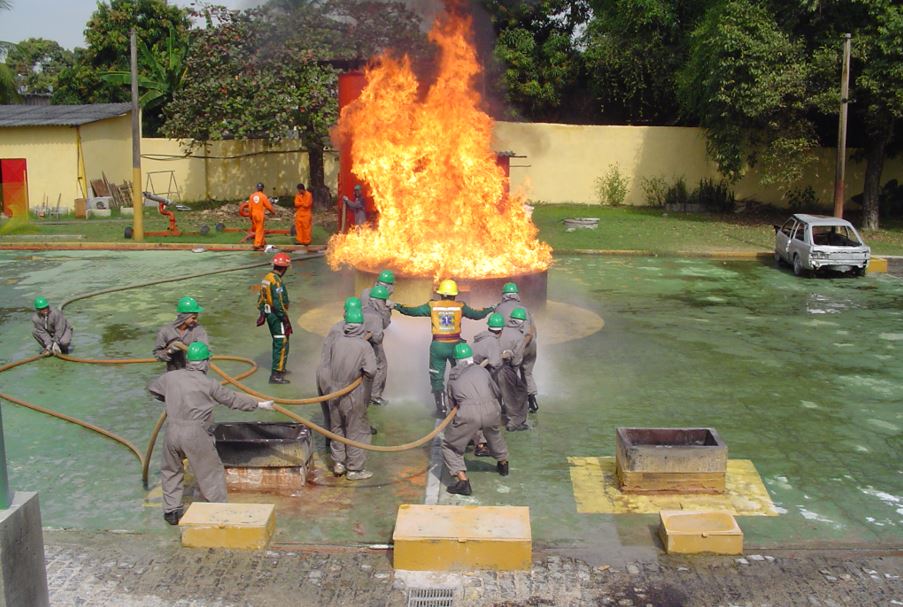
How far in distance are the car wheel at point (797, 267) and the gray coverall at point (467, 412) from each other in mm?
13684

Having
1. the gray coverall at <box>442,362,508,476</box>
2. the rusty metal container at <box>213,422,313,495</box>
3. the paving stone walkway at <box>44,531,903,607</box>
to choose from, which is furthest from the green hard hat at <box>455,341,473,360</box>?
the paving stone walkway at <box>44,531,903,607</box>

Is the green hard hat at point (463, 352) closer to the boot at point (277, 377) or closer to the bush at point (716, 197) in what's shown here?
the boot at point (277, 377)

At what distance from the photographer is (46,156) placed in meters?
30.5

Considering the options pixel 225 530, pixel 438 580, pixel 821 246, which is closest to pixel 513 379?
pixel 438 580

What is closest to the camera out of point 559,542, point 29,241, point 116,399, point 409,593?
point 409,593

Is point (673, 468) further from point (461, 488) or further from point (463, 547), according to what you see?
point (463, 547)

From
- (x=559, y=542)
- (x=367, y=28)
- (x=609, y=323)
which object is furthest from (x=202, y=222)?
(x=559, y=542)

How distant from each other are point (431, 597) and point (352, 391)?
2783mm

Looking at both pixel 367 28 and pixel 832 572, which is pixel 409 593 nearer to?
pixel 832 572

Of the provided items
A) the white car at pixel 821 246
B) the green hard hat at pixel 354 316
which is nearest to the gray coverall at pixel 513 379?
the green hard hat at pixel 354 316

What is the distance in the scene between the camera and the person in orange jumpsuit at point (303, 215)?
73.3 ft

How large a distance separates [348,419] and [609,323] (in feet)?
24.2

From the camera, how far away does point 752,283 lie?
19375 mm

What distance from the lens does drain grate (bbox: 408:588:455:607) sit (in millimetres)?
6656
